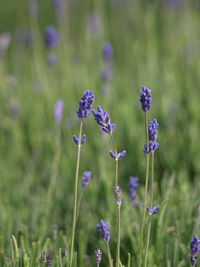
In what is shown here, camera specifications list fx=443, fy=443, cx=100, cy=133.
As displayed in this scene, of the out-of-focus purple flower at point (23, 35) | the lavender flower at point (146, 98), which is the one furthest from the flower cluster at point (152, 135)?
the out-of-focus purple flower at point (23, 35)

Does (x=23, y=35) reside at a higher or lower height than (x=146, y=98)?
higher

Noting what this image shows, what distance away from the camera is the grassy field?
68.1 inches

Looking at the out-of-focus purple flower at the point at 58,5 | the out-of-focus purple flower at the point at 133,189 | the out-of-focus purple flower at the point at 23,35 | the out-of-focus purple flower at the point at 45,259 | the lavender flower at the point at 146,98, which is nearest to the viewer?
the lavender flower at the point at 146,98

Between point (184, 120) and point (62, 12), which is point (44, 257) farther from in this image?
point (62, 12)

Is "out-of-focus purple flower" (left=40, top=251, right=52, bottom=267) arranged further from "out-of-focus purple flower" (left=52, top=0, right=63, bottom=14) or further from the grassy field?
"out-of-focus purple flower" (left=52, top=0, right=63, bottom=14)

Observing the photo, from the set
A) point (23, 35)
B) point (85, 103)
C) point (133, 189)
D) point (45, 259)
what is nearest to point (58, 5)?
point (23, 35)

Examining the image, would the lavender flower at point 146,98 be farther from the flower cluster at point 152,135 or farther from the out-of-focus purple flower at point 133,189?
the out-of-focus purple flower at point 133,189

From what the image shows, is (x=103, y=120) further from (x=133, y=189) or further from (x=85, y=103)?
(x=133, y=189)

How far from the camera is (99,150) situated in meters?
2.71

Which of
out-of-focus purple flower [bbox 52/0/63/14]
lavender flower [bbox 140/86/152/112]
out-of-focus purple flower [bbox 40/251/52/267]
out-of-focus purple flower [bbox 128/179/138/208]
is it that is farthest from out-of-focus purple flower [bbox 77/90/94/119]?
out-of-focus purple flower [bbox 52/0/63/14]

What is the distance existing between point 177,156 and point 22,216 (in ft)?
3.14

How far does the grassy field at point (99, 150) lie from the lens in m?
1.73

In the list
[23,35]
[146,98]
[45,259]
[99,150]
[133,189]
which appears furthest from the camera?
[23,35]

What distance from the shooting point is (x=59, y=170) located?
2.59m
